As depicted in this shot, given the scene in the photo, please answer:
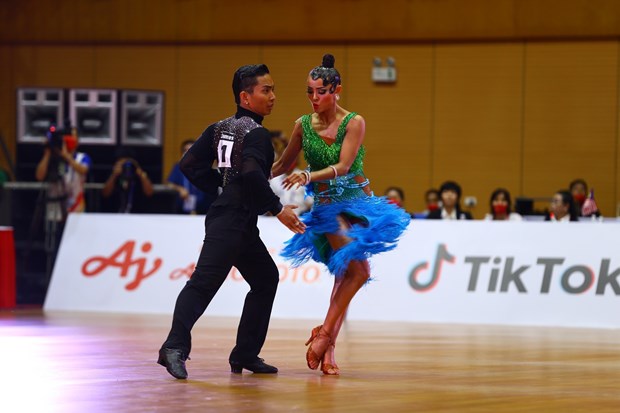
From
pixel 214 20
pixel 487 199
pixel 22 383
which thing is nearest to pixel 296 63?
pixel 214 20

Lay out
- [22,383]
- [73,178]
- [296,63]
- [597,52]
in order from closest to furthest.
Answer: [22,383] < [73,178] < [597,52] < [296,63]

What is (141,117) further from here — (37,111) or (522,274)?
(522,274)

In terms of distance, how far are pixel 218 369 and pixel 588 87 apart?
10.1 meters

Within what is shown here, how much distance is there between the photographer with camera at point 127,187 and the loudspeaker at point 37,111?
1.05 metres

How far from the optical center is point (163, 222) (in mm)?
11016

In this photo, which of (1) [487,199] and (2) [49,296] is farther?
(1) [487,199]

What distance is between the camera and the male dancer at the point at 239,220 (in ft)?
18.0

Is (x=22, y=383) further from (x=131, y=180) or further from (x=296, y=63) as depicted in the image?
(x=296, y=63)

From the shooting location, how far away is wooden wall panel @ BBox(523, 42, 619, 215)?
14.6 m

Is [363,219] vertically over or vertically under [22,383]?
over

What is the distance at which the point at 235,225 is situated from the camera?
5625mm

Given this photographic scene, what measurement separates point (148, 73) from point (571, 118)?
19.6 feet

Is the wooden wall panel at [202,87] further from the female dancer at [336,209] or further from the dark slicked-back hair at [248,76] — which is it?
the dark slicked-back hair at [248,76]

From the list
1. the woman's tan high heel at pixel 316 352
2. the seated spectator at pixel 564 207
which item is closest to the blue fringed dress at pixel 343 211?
the woman's tan high heel at pixel 316 352
